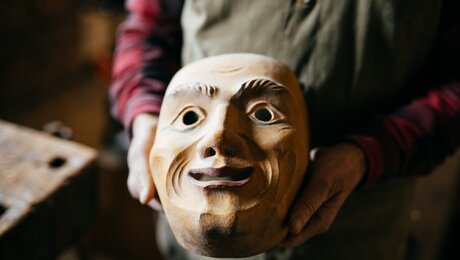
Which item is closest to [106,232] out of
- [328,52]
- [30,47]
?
[30,47]

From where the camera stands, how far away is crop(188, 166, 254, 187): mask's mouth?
0.93m

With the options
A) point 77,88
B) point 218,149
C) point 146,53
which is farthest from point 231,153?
point 77,88

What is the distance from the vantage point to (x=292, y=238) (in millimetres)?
1014

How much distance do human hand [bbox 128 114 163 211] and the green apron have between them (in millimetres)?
222

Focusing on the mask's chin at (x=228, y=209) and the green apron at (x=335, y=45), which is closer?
the mask's chin at (x=228, y=209)

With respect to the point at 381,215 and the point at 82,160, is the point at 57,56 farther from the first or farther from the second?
the point at 381,215

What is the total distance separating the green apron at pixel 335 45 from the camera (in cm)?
106

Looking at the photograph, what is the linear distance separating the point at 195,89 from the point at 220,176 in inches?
7.8

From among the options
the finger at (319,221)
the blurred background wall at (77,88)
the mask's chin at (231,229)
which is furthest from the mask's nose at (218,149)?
the blurred background wall at (77,88)

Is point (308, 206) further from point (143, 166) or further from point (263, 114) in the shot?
point (143, 166)

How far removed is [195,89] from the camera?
1016mm

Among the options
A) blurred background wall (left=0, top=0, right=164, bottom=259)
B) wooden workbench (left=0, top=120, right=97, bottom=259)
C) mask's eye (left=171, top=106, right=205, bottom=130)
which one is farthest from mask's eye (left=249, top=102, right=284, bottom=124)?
blurred background wall (left=0, top=0, right=164, bottom=259)

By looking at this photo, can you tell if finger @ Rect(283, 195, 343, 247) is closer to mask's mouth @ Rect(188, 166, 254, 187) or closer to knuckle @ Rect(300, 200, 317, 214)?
knuckle @ Rect(300, 200, 317, 214)

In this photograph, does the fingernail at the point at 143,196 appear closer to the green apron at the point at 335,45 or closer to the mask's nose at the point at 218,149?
the mask's nose at the point at 218,149
